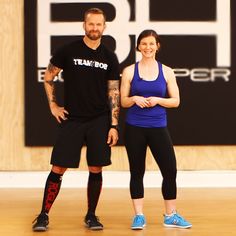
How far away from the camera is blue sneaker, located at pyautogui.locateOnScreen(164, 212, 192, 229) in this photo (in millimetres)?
3863

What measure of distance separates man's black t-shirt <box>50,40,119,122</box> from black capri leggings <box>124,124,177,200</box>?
26 centimetres

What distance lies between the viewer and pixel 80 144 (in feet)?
12.4

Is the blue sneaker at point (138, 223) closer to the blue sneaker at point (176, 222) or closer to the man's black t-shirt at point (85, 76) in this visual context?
the blue sneaker at point (176, 222)

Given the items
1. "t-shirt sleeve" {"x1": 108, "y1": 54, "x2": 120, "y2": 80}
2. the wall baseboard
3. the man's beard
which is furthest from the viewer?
the wall baseboard

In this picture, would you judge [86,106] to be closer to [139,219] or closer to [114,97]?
[114,97]

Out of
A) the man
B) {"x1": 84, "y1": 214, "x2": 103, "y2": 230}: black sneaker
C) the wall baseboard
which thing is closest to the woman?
the man

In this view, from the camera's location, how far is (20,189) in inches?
216

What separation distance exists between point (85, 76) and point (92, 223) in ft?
3.01

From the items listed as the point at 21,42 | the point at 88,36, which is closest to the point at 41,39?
the point at 21,42

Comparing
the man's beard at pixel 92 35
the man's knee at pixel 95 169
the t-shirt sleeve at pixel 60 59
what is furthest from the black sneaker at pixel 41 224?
the man's beard at pixel 92 35

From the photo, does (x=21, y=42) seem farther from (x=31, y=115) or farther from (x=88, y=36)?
(x=88, y=36)

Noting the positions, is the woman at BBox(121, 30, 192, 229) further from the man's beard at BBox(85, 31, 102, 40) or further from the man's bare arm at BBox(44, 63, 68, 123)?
the man's bare arm at BBox(44, 63, 68, 123)

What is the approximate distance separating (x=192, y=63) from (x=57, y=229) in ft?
7.61

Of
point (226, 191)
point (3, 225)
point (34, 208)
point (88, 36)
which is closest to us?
point (88, 36)
